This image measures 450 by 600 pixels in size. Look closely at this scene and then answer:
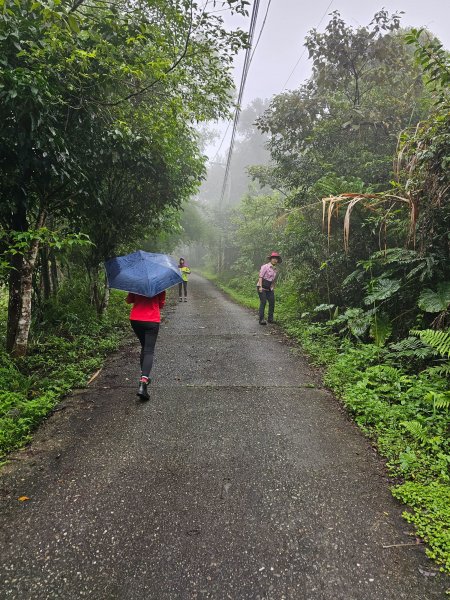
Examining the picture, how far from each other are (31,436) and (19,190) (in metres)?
3.20

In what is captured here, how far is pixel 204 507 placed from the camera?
A: 246 cm

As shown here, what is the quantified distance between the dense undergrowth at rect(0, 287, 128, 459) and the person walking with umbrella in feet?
3.90

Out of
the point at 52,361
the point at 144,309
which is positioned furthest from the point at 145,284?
the point at 52,361

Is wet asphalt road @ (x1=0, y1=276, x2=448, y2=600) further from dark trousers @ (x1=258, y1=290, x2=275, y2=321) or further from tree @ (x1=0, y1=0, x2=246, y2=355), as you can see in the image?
dark trousers @ (x1=258, y1=290, x2=275, y2=321)

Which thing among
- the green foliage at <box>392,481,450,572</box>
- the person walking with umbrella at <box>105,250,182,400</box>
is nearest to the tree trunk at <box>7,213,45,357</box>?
the person walking with umbrella at <box>105,250,182,400</box>

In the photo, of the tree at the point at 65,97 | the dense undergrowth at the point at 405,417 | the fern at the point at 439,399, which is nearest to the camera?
the dense undergrowth at the point at 405,417

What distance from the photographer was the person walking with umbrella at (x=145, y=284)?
12.5 feet

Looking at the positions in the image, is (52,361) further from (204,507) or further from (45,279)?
(204,507)

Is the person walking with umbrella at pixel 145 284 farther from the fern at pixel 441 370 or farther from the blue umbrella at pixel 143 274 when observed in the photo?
the fern at pixel 441 370

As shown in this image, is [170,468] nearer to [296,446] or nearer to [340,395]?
[296,446]

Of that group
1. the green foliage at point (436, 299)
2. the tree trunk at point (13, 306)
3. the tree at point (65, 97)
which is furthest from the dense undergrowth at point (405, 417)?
the tree trunk at point (13, 306)

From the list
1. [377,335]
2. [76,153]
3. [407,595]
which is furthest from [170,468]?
[76,153]

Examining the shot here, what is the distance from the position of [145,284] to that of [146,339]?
32.7 inches

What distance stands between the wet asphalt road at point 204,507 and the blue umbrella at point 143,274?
57.3 inches
